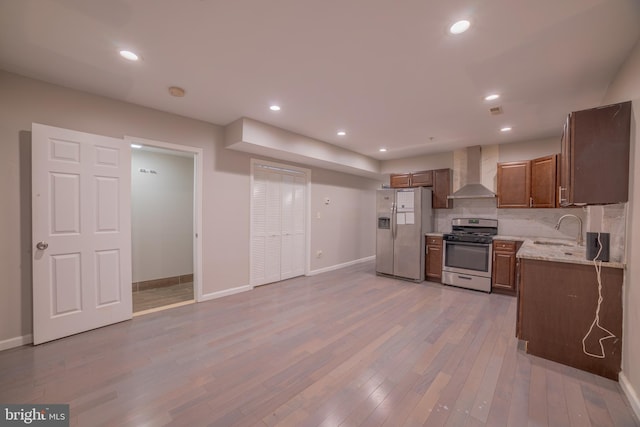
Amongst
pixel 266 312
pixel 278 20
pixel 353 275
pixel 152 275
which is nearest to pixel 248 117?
pixel 278 20

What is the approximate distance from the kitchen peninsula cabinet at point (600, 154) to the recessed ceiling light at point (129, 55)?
372 centimetres

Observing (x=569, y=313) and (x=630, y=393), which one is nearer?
(x=630, y=393)

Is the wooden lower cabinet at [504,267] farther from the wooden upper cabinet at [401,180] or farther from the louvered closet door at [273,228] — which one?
the louvered closet door at [273,228]

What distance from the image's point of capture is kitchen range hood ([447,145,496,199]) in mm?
4629

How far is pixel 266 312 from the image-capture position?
321cm

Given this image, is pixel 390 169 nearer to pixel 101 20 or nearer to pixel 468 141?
pixel 468 141

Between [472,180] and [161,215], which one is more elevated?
[472,180]

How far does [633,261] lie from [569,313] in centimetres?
67

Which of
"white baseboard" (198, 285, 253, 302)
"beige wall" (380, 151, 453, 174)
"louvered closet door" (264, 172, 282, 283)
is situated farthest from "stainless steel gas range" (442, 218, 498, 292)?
"white baseboard" (198, 285, 253, 302)

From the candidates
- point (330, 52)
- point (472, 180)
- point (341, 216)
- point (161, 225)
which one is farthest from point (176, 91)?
point (472, 180)

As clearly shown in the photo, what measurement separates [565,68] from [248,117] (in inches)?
134

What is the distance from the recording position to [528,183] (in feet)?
13.3

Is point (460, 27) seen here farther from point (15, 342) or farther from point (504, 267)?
point (15, 342)

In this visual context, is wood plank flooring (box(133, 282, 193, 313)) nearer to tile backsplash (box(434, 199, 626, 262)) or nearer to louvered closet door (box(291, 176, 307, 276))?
louvered closet door (box(291, 176, 307, 276))
